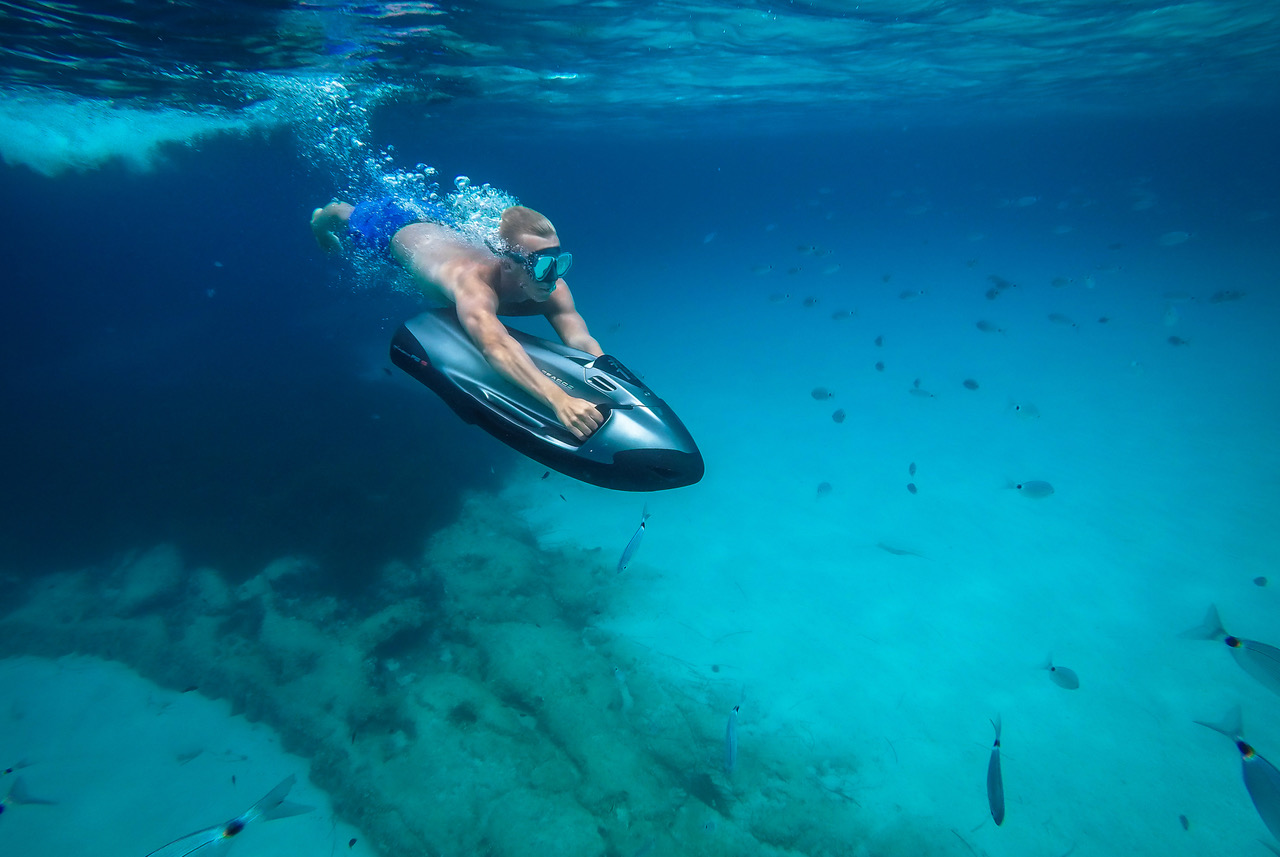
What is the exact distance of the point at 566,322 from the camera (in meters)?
4.86

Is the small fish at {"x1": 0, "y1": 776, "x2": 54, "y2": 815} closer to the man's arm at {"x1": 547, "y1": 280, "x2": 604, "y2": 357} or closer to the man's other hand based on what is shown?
the man's other hand

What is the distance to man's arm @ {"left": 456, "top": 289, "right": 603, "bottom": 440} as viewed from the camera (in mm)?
3471

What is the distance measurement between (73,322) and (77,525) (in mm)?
22849

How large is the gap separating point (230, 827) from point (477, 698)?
2794 millimetres

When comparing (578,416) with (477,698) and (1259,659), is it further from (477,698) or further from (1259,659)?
(1259,659)

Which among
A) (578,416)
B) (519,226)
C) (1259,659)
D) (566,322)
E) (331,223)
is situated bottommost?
(1259,659)

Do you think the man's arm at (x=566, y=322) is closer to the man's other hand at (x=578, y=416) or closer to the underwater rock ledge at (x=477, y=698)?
the man's other hand at (x=578, y=416)

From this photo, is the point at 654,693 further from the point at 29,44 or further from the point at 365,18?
the point at 29,44

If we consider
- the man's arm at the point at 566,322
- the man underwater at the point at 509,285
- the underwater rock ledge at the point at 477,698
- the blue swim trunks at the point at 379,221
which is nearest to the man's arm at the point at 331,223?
the blue swim trunks at the point at 379,221

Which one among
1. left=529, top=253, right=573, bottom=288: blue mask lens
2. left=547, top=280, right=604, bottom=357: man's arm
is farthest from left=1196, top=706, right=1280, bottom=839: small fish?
left=529, top=253, right=573, bottom=288: blue mask lens

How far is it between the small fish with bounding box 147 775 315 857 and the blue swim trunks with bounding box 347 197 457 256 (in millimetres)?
5944

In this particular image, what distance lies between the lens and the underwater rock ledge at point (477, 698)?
5387 millimetres

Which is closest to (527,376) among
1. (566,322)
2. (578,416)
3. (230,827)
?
(578,416)

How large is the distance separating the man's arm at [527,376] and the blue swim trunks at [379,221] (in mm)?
3585
